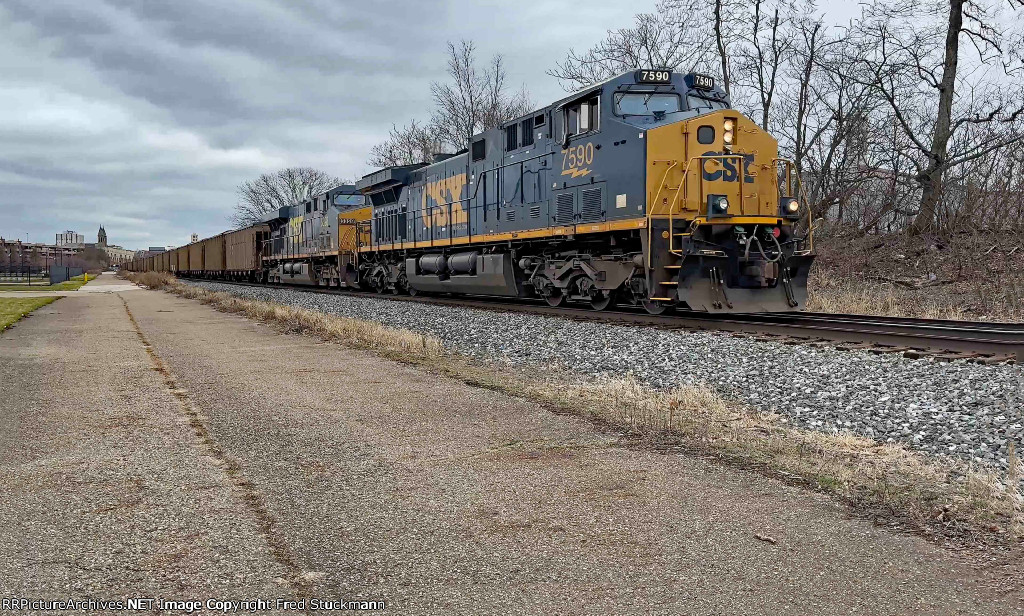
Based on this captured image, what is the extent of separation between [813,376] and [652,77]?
7017 millimetres

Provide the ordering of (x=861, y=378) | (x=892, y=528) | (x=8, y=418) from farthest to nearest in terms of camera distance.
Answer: (x=861, y=378), (x=8, y=418), (x=892, y=528)

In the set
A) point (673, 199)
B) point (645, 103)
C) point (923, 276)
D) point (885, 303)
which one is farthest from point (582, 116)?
point (923, 276)

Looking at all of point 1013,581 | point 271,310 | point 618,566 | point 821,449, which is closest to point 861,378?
point 821,449

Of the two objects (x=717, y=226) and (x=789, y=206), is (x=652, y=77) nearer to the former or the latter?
(x=717, y=226)

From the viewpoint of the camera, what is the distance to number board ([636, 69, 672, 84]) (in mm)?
11898

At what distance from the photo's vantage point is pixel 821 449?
13.7 ft

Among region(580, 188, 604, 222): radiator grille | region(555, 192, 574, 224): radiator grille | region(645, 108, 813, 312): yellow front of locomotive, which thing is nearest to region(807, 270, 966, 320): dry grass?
region(645, 108, 813, 312): yellow front of locomotive

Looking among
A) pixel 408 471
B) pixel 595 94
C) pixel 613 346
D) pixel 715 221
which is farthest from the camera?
pixel 595 94

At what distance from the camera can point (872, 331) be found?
8.65m

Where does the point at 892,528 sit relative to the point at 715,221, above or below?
below

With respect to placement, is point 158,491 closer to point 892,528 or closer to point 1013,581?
point 892,528

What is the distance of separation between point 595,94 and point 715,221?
3.00 metres

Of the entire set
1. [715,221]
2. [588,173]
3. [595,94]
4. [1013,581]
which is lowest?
[1013,581]

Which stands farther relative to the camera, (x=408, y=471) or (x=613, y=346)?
(x=613, y=346)
